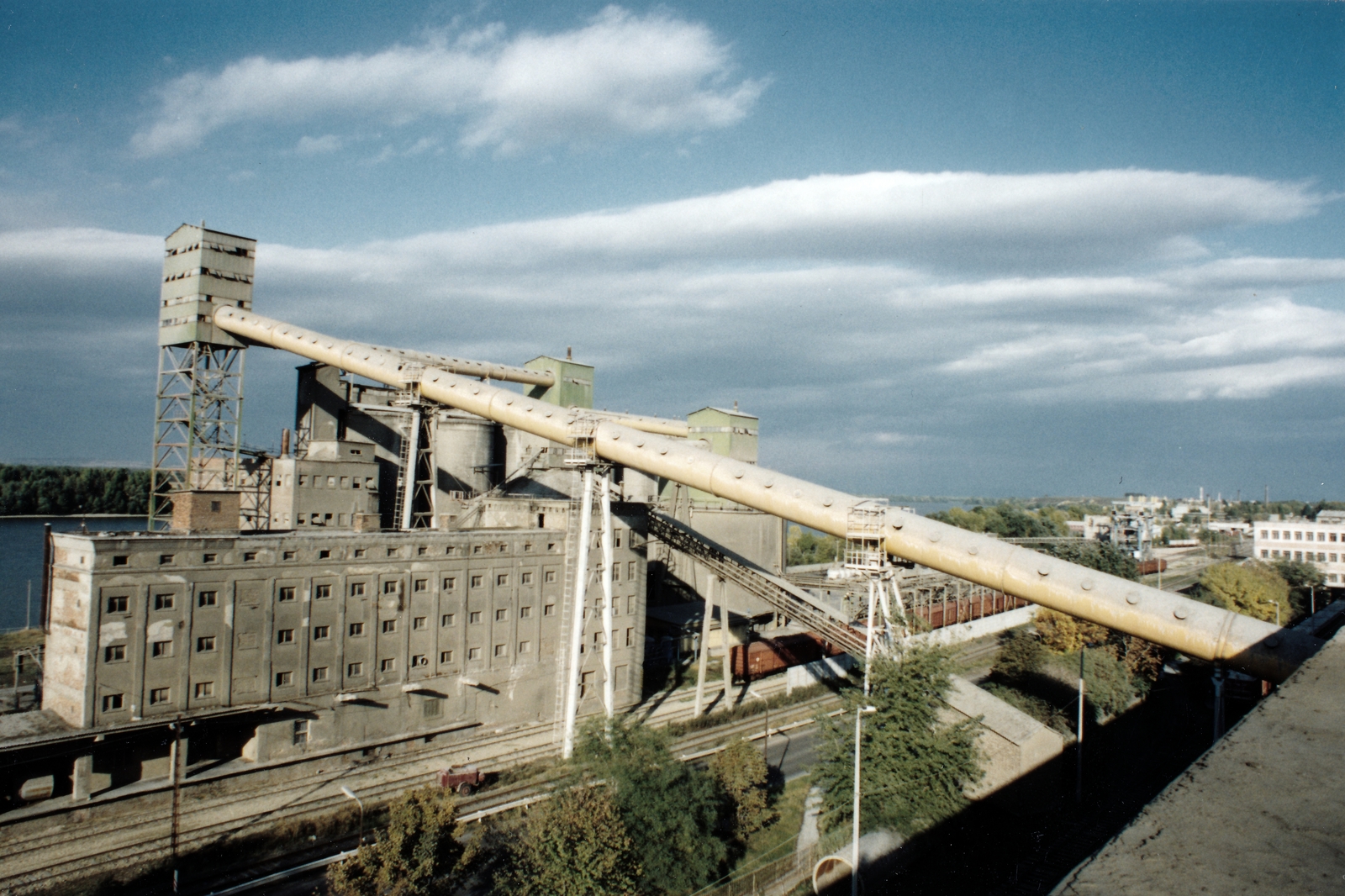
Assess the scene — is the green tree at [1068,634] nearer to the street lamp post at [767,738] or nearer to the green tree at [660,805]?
the street lamp post at [767,738]

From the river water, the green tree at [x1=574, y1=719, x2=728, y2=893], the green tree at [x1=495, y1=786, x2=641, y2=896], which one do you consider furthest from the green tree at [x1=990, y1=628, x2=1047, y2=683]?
the river water

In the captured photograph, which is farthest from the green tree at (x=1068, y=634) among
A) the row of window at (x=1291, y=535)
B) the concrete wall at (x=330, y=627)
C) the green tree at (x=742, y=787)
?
the row of window at (x=1291, y=535)

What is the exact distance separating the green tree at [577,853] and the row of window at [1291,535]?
97256 mm

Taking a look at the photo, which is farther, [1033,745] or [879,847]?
[1033,745]

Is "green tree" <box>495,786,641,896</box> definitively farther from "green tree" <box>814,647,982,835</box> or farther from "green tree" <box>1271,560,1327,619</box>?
"green tree" <box>1271,560,1327,619</box>

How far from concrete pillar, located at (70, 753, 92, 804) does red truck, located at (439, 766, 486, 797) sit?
11490 millimetres

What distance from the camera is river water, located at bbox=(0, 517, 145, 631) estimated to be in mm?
76881

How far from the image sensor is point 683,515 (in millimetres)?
A: 63375

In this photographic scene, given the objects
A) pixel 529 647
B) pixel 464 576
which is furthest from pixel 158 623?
pixel 529 647

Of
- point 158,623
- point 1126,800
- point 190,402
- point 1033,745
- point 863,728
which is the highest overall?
point 190,402

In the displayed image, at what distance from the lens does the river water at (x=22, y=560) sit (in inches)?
3027

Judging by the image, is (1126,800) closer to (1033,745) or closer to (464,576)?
(1033,745)

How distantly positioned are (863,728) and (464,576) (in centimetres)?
1941

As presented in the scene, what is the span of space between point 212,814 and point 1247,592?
6921 cm
